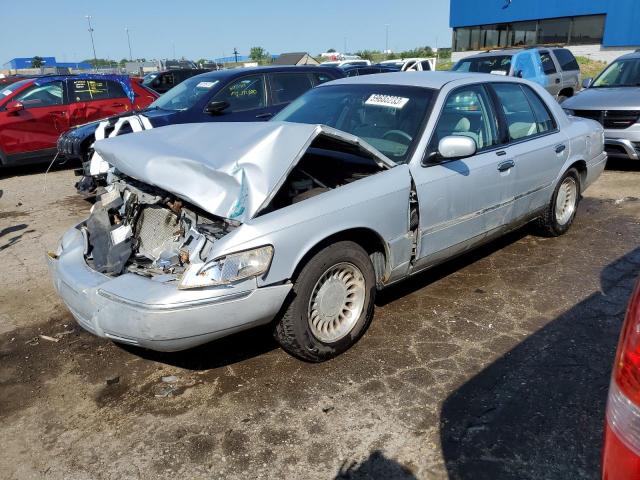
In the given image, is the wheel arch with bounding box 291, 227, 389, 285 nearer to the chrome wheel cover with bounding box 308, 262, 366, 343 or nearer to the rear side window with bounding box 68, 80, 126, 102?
the chrome wheel cover with bounding box 308, 262, 366, 343

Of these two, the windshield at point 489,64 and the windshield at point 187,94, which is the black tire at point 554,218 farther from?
the windshield at point 489,64

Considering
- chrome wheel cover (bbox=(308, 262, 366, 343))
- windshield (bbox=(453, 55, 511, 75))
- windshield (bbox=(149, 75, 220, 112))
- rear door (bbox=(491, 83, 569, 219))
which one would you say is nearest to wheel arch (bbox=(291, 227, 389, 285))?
chrome wheel cover (bbox=(308, 262, 366, 343))

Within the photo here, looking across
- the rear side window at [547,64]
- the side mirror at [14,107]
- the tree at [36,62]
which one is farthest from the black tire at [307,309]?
the tree at [36,62]

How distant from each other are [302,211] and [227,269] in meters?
0.56

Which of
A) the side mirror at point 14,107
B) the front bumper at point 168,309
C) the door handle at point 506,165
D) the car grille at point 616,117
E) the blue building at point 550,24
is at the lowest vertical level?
the front bumper at point 168,309

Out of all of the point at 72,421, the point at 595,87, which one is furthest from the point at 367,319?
the point at 595,87

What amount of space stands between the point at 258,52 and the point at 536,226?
243 feet

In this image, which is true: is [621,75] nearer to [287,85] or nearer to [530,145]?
[287,85]

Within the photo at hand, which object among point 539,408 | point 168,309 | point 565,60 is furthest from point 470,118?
point 565,60

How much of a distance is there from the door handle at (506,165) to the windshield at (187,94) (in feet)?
16.6

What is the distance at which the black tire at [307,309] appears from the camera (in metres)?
3.06

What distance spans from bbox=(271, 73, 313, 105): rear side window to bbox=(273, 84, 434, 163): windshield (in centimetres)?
397

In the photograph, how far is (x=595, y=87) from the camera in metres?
9.28

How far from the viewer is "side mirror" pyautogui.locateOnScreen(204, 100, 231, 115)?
7.56m
